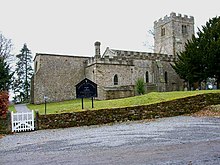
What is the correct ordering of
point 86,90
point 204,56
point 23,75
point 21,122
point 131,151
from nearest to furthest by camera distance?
point 131,151, point 21,122, point 86,90, point 204,56, point 23,75

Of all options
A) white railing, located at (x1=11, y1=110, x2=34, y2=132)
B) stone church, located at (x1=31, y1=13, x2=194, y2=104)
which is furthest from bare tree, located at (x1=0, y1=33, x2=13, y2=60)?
white railing, located at (x1=11, y1=110, x2=34, y2=132)

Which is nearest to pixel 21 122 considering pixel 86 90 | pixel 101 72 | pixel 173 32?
pixel 86 90

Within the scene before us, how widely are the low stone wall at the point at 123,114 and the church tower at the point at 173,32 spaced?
33.8 metres

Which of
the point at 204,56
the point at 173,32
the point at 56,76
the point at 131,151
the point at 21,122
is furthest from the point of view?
the point at 173,32

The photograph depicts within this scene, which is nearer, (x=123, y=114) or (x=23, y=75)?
(x=123, y=114)

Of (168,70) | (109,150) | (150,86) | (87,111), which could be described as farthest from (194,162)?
(168,70)

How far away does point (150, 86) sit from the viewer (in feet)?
110

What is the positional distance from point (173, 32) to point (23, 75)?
1282 inches

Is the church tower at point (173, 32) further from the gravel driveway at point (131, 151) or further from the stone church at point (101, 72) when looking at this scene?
the gravel driveway at point (131, 151)

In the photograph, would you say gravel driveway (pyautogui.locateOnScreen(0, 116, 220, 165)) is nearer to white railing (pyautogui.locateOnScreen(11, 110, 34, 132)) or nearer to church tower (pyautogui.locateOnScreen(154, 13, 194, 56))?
white railing (pyautogui.locateOnScreen(11, 110, 34, 132))

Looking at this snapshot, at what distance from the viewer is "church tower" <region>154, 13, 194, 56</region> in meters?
48.7

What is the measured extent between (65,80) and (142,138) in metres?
27.8

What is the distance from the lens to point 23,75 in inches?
2206

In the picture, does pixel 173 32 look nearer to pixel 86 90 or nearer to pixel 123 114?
pixel 86 90
